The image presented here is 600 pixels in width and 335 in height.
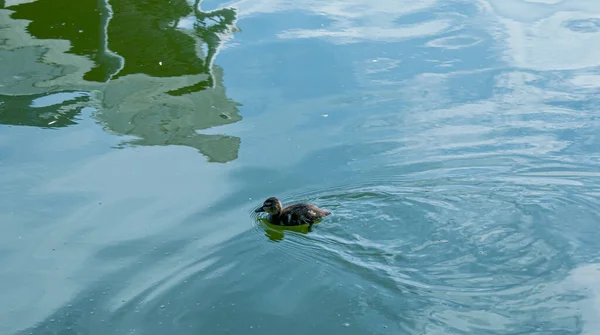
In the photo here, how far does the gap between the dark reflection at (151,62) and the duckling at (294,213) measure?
95cm

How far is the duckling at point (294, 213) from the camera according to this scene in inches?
225

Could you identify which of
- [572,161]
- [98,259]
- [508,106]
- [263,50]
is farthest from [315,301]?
[263,50]

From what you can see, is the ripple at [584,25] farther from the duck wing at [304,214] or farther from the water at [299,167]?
the duck wing at [304,214]

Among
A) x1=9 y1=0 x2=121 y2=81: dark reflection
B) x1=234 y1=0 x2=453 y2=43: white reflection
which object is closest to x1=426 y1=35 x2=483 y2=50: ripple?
x1=234 y1=0 x2=453 y2=43: white reflection

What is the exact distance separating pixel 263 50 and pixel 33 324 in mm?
4539

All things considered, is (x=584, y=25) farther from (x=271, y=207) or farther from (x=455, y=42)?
(x=271, y=207)

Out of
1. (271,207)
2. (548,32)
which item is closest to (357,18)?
(548,32)

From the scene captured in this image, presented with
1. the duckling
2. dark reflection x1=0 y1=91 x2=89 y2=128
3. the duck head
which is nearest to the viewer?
the duckling

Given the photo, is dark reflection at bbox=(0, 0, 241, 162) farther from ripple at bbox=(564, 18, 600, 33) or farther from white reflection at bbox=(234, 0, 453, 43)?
ripple at bbox=(564, 18, 600, 33)

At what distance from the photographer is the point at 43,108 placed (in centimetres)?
767

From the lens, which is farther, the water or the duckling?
the duckling

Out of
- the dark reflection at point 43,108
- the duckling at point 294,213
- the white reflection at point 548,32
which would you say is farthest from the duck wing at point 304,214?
the white reflection at point 548,32

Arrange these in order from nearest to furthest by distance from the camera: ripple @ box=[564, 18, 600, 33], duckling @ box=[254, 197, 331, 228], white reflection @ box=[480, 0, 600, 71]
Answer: duckling @ box=[254, 197, 331, 228] → white reflection @ box=[480, 0, 600, 71] → ripple @ box=[564, 18, 600, 33]

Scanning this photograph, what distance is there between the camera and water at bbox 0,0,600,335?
4965mm
